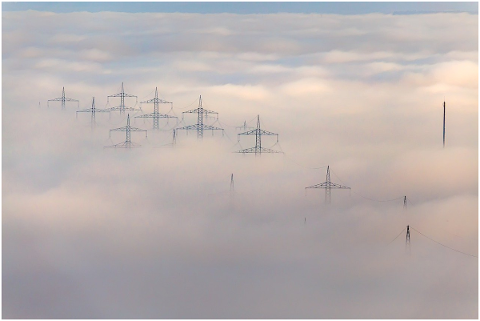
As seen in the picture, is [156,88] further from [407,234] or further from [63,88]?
[407,234]

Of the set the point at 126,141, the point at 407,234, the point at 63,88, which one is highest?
the point at 63,88

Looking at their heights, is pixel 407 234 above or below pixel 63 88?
below

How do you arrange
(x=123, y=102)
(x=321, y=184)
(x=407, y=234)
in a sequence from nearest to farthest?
(x=407, y=234) < (x=321, y=184) < (x=123, y=102)

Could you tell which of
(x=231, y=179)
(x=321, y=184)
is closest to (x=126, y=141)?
(x=231, y=179)

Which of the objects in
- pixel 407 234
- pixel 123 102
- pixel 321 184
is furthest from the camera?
pixel 123 102

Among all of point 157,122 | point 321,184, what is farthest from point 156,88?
point 321,184

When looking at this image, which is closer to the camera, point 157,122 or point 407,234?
point 407,234

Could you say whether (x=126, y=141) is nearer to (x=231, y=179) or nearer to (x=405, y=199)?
(x=231, y=179)

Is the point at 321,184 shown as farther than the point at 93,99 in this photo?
No

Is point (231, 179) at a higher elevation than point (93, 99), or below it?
below
